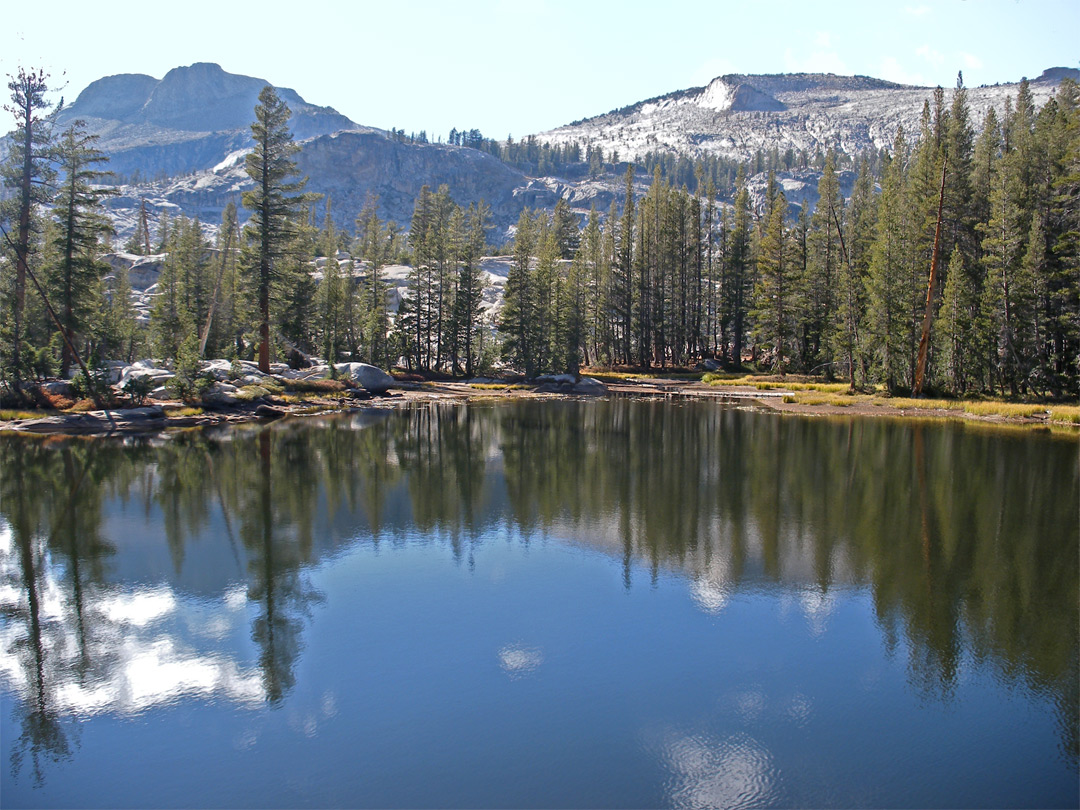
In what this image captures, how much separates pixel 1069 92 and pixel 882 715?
5948 cm

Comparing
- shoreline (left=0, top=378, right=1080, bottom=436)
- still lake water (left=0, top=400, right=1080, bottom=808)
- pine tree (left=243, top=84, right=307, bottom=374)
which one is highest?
pine tree (left=243, top=84, right=307, bottom=374)

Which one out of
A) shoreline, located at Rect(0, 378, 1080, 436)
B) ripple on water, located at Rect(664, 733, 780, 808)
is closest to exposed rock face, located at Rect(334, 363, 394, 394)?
shoreline, located at Rect(0, 378, 1080, 436)

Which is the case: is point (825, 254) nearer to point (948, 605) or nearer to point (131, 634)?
point (948, 605)

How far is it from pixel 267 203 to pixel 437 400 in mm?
16044

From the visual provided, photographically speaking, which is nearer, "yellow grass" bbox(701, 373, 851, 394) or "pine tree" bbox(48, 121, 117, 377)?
"pine tree" bbox(48, 121, 117, 377)

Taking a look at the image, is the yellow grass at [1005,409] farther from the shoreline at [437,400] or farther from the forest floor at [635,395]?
the shoreline at [437,400]

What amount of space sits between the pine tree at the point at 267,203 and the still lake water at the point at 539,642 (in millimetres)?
25549

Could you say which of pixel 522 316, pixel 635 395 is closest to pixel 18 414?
pixel 635 395

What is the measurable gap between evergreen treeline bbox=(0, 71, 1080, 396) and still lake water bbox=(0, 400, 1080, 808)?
22279 millimetres

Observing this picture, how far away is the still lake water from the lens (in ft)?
22.0

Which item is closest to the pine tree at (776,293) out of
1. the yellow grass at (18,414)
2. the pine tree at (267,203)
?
the pine tree at (267,203)

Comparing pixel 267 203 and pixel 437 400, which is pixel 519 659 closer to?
pixel 437 400

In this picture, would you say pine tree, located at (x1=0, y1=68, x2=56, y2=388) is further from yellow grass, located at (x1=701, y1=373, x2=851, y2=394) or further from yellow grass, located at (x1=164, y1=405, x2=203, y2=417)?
yellow grass, located at (x1=701, y1=373, x2=851, y2=394)

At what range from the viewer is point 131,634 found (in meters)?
9.75
